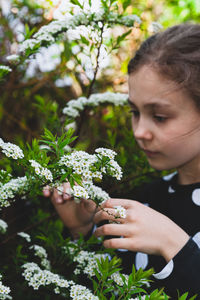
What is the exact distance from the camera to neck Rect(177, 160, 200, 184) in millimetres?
1615

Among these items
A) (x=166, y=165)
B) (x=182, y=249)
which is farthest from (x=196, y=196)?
(x=182, y=249)

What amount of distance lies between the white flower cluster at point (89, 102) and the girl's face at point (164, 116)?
326 millimetres

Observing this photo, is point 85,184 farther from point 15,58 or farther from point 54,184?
point 15,58

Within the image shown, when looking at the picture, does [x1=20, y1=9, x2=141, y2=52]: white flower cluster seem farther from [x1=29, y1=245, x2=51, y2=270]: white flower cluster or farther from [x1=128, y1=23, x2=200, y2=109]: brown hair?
[x1=29, y1=245, x2=51, y2=270]: white flower cluster

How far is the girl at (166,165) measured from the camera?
1.09 metres

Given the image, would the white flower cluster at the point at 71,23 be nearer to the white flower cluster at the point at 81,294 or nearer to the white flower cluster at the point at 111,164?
the white flower cluster at the point at 111,164

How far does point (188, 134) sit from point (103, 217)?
1.82 ft

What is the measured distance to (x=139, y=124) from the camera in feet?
4.60

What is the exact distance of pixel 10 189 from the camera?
1023 millimetres

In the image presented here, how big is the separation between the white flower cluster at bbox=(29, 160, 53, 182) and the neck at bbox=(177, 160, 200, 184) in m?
0.97

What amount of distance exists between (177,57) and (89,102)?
1.72 ft

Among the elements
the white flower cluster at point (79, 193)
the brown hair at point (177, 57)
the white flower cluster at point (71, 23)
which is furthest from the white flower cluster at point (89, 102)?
the white flower cluster at point (79, 193)

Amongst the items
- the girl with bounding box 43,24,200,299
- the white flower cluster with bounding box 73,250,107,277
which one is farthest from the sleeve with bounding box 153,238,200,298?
the white flower cluster with bounding box 73,250,107,277

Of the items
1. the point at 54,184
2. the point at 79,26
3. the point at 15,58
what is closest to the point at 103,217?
the point at 54,184
